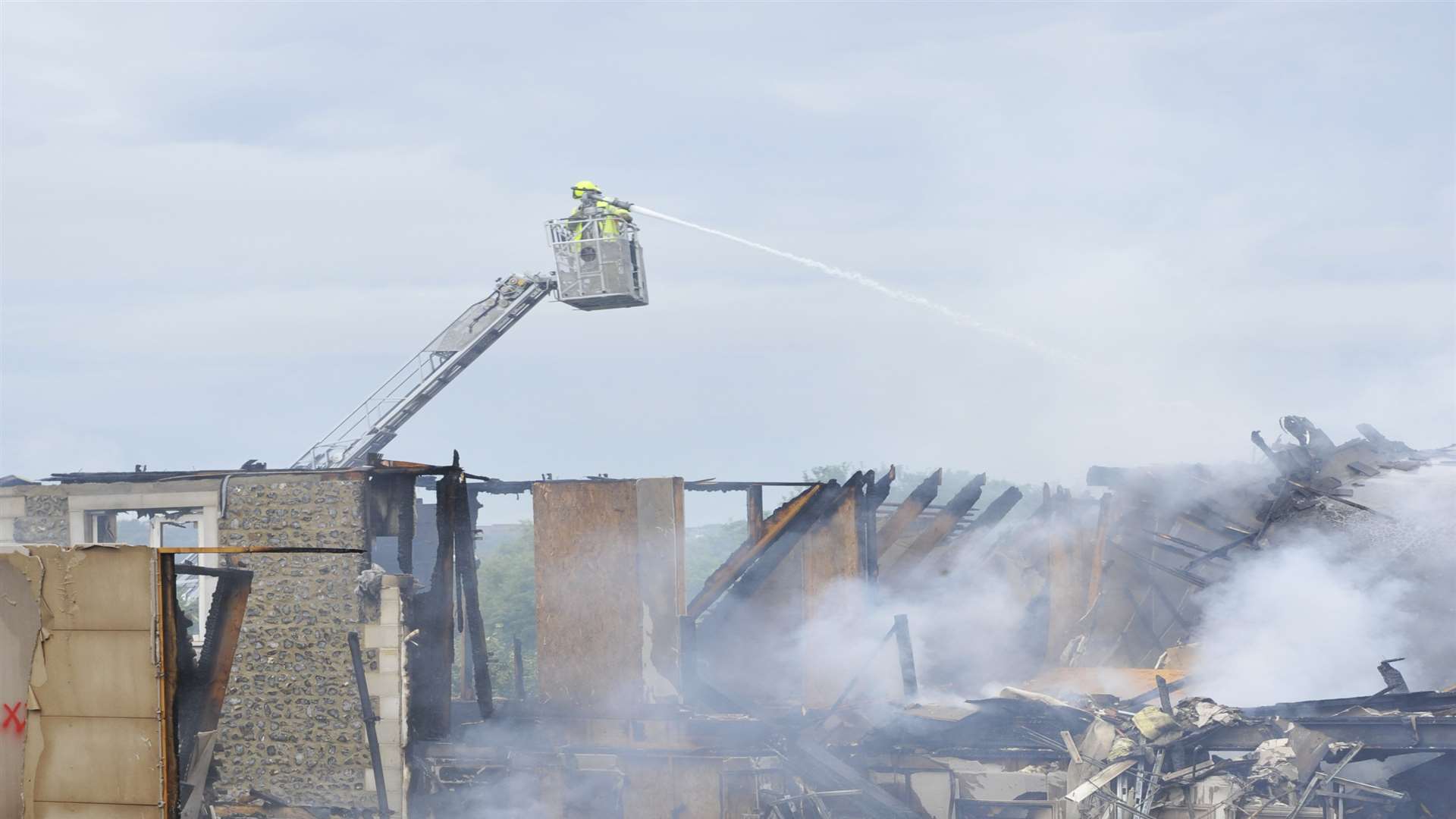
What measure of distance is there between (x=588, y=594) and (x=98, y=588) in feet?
22.5

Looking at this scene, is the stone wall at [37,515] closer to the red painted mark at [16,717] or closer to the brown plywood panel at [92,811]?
the red painted mark at [16,717]

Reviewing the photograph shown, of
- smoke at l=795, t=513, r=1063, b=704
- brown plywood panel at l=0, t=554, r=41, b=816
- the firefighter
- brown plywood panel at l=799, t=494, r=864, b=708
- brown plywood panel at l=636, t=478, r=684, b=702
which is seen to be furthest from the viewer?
the firefighter

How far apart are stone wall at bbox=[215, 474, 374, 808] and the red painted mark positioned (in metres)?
5.26

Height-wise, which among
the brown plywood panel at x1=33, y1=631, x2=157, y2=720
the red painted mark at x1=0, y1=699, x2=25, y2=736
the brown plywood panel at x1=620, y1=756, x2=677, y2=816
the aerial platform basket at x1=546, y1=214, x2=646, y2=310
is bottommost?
the brown plywood panel at x1=620, y1=756, x2=677, y2=816

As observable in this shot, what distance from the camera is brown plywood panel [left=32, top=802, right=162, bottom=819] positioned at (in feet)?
29.8

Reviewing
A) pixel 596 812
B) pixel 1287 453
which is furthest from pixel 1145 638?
pixel 596 812

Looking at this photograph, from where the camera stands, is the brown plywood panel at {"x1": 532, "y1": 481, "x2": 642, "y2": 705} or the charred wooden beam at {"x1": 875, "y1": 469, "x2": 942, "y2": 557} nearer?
the brown plywood panel at {"x1": 532, "y1": 481, "x2": 642, "y2": 705}

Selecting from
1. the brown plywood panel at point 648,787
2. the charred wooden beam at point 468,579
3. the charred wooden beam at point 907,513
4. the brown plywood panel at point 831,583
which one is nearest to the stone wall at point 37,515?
the charred wooden beam at point 468,579

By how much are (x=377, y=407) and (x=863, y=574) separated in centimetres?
1019

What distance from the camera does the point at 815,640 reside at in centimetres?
1567

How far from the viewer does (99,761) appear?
916 centimetres

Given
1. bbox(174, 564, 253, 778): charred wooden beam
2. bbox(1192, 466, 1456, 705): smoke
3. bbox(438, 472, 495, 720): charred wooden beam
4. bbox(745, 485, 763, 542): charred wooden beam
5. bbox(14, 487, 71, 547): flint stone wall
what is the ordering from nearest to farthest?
bbox(174, 564, 253, 778): charred wooden beam, bbox(438, 472, 495, 720): charred wooden beam, bbox(1192, 466, 1456, 705): smoke, bbox(14, 487, 71, 547): flint stone wall, bbox(745, 485, 763, 542): charred wooden beam

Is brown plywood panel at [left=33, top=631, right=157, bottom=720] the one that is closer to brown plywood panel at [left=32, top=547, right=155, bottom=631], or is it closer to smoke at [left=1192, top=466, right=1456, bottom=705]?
brown plywood panel at [left=32, top=547, right=155, bottom=631]

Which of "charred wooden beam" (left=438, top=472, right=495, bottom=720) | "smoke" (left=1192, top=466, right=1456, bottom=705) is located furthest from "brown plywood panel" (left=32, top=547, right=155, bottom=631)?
"smoke" (left=1192, top=466, right=1456, bottom=705)
